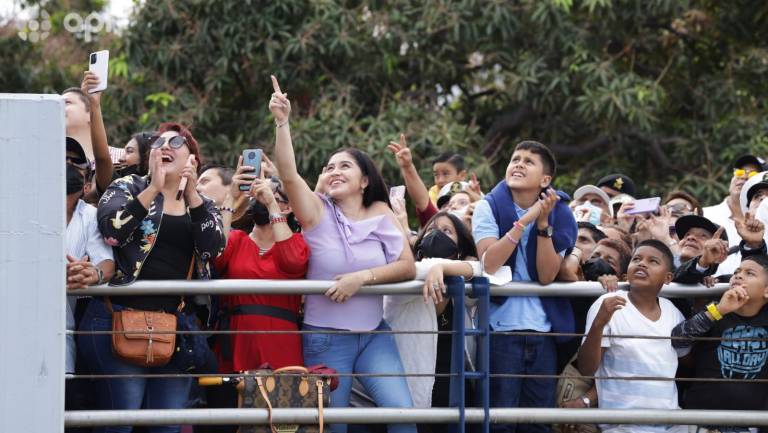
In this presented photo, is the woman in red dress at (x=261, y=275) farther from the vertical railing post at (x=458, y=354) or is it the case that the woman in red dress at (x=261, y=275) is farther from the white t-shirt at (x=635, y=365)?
the white t-shirt at (x=635, y=365)

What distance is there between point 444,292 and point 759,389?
67.4 inches

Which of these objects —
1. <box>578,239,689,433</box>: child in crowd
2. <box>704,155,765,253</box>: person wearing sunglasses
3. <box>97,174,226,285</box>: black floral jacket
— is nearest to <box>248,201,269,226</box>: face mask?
<box>97,174,226,285</box>: black floral jacket

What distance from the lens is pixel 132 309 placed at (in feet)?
19.9

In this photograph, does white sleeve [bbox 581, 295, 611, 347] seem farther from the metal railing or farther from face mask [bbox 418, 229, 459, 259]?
face mask [bbox 418, 229, 459, 259]

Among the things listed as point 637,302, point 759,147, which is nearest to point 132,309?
point 637,302

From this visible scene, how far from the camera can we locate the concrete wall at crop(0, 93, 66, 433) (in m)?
5.23

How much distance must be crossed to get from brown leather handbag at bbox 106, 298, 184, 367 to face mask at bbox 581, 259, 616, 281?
2.33 m

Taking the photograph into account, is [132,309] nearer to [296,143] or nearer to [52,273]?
[52,273]

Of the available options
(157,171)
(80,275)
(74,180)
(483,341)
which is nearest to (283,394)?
(483,341)

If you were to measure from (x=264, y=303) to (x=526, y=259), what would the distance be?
132 cm

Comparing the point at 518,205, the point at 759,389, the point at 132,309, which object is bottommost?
the point at 759,389

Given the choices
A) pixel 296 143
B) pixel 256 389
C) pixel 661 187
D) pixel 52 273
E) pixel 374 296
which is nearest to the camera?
pixel 52 273

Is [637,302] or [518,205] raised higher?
[518,205]

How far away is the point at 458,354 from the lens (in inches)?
238
